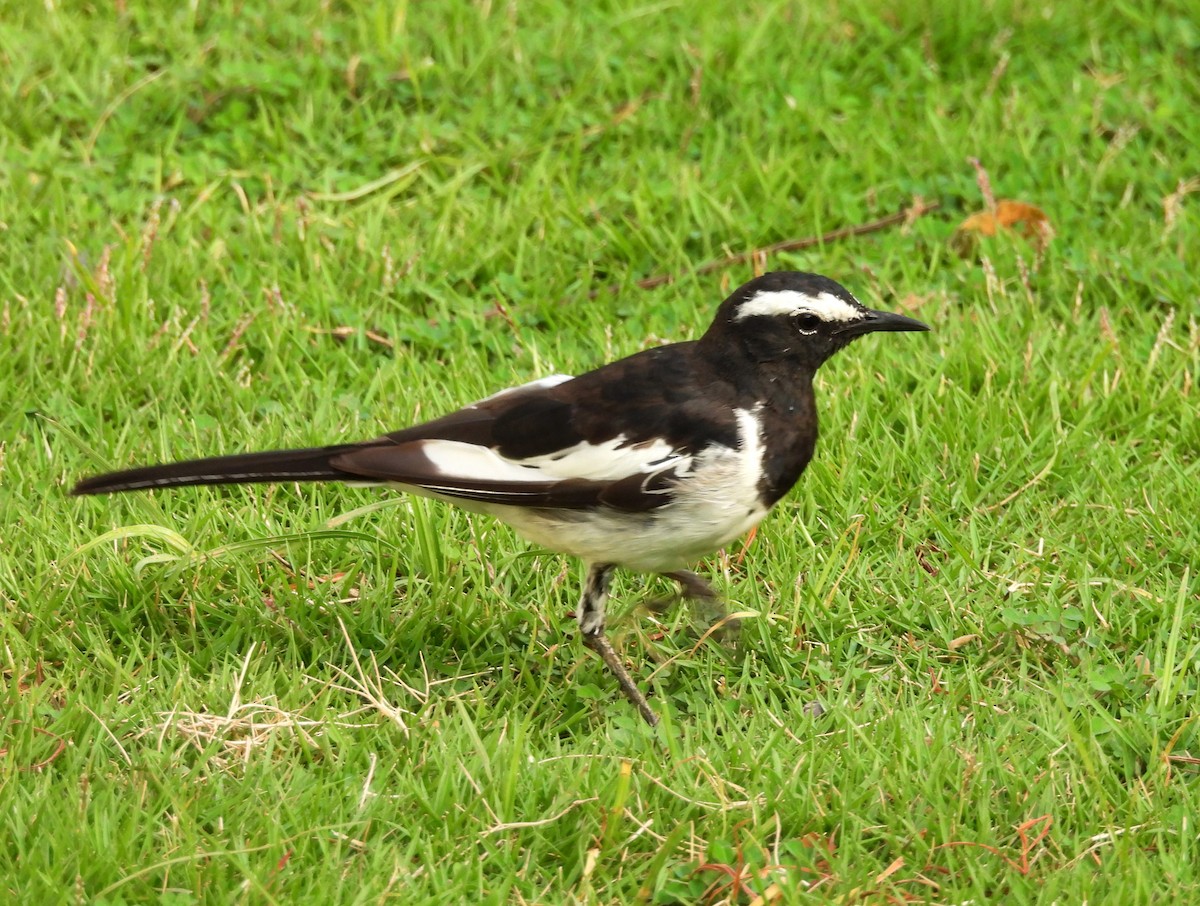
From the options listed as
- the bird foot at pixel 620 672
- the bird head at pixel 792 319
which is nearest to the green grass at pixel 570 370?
the bird foot at pixel 620 672

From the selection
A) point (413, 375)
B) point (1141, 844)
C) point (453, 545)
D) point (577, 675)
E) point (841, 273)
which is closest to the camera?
point (1141, 844)

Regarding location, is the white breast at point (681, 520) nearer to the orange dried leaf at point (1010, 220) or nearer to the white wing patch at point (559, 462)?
the white wing patch at point (559, 462)

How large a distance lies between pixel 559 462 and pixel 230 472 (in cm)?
86

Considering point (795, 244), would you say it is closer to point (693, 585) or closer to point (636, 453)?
point (693, 585)

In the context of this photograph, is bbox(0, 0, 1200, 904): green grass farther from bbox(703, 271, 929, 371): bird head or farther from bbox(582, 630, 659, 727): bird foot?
bbox(703, 271, 929, 371): bird head

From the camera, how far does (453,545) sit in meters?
4.92

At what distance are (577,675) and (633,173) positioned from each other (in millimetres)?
3031

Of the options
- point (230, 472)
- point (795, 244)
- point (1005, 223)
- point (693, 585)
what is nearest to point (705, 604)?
point (693, 585)

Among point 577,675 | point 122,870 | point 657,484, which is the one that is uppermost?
point 657,484

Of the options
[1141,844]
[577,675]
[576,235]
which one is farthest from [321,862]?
[576,235]

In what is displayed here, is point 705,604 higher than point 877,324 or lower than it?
lower

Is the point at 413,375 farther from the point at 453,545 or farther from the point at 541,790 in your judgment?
the point at 541,790

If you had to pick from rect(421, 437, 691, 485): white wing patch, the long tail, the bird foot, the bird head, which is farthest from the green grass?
the bird head

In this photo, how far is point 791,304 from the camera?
14.4 ft
